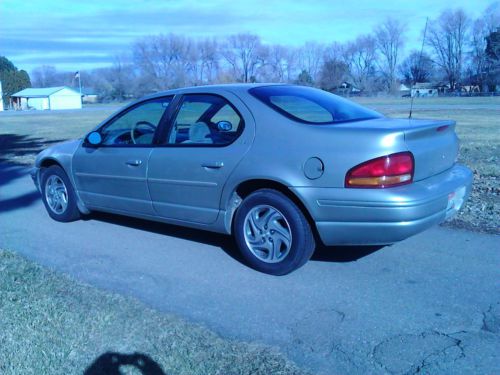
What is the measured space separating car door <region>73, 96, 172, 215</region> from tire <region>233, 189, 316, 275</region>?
1226mm

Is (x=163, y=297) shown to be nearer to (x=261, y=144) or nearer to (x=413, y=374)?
(x=261, y=144)

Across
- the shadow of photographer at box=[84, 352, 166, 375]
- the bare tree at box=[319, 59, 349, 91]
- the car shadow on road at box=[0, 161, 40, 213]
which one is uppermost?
the bare tree at box=[319, 59, 349, 91]

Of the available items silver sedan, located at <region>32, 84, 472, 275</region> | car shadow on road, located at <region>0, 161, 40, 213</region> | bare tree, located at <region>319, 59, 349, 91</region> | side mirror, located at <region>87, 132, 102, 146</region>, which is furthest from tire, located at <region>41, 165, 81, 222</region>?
bare tree, located at <region>319, 59, 349, 91</region>

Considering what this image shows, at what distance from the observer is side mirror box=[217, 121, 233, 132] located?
18.5ft

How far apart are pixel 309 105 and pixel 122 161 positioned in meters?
2.00

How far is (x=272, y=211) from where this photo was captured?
470cm

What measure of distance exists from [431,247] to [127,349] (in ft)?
10.4

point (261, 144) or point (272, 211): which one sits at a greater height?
point (261, 144)

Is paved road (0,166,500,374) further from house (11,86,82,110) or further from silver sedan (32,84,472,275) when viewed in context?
house (11,86,82,110)

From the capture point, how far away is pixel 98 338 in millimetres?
3592

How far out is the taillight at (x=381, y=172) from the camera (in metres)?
4.20

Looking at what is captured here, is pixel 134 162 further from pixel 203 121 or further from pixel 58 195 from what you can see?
pixel 58 195

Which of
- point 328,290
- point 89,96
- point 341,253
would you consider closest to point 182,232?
point 341,253

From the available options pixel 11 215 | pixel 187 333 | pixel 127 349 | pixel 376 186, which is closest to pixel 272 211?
A: pixel 376 186
